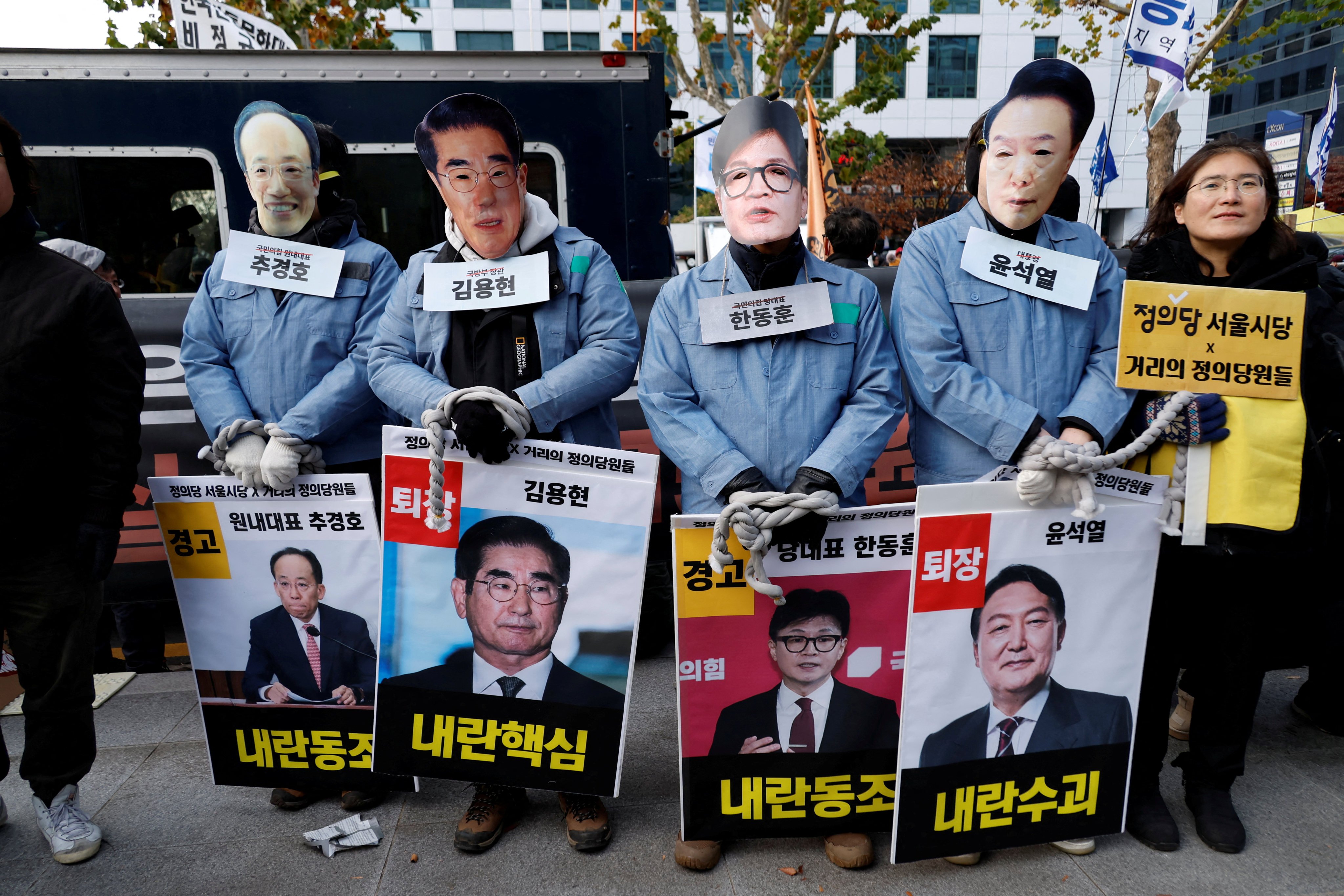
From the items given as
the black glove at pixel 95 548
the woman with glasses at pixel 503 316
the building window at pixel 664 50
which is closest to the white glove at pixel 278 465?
the woman with glasses at pixel 503 316

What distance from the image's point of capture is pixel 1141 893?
2324 millimetres

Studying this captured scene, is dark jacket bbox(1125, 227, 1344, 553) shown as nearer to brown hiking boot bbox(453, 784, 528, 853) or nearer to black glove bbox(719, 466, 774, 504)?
black glove bbox(719, 466, 774, 504)

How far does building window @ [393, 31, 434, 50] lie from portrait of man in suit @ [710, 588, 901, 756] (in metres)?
33.7

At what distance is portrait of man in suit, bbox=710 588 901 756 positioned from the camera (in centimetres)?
230

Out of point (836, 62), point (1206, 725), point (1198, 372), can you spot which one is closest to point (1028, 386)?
point (1198, 372)

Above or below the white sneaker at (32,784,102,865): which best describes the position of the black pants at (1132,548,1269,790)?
above

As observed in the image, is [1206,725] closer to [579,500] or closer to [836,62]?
[579,500]

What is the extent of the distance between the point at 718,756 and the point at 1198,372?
163cm

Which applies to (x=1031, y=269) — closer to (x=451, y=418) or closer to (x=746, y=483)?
(x=746, y=483)

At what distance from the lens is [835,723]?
2.36 m

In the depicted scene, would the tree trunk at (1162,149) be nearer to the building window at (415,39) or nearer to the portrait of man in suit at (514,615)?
the portrait of man in suit at (514,615)

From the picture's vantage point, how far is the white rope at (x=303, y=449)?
8.32 ft

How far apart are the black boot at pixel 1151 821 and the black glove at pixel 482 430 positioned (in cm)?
204

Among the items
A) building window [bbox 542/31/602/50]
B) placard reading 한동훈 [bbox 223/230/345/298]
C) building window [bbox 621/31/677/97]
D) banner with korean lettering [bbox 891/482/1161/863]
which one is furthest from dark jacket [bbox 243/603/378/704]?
building window [bbox 542/31/602/50]
